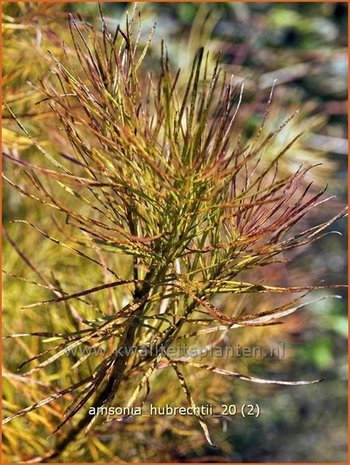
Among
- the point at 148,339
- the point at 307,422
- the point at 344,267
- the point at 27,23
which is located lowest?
the point at 307,422

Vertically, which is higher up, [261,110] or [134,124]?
[261,110]

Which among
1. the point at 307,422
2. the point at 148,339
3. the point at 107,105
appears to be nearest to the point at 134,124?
the point at 107,105

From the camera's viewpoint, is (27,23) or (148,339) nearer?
(148,339)

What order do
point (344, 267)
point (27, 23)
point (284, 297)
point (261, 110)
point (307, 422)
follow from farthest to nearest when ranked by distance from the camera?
1. point (344, 267)
2. point (307, 422)
3. point (261, 110)
4. point (284, 297)
5. point (27, 23)

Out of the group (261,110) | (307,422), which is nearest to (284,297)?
(261,110)

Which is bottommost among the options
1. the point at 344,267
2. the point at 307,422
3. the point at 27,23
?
the point at 307,422

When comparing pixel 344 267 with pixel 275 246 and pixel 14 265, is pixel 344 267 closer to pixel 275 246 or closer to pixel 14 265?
pixel 14 265

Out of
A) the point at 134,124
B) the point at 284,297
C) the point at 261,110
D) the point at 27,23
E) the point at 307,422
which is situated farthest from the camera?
the point at 307,422

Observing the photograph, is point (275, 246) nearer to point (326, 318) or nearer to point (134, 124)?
point (134, 124)

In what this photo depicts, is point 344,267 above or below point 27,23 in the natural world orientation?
below
